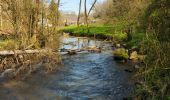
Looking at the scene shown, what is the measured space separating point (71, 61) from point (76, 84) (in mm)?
8359

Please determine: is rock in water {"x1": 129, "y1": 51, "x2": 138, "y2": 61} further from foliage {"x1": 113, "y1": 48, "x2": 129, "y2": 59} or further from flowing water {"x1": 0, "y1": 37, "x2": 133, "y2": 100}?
flowing water {"x1": 0, "y1": 37, "x2": 133, "y2": 100}

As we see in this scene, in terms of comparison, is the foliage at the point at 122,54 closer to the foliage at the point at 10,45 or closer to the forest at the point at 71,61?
the forest at the point at 71,61

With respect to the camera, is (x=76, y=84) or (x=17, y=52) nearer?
(x=76, y=84)

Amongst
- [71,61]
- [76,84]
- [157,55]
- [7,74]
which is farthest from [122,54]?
[157,55]

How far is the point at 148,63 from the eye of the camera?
15.1 meters

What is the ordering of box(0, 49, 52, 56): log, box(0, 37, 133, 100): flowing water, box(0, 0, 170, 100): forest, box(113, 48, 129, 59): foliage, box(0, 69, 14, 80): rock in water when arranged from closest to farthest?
box(0, 0, 170, 100): forest, box(0, 37, 133, 100): flowing water, box(0, 69, 14, 80): rock in water, box(0, 49, 52, 56): log, box(113, 48, 129, 59): foliage

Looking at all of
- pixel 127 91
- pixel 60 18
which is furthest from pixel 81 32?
pixel 127 91

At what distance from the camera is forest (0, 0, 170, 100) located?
14.7 m

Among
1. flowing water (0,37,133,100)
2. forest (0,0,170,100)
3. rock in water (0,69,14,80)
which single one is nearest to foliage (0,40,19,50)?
forest (0,0,170,100)

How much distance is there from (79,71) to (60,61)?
→ 3108 mm

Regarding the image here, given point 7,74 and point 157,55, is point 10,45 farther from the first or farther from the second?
point 157,55

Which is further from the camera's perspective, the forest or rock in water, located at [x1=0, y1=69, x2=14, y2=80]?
rock in water, located at [x1=0, y1=69, x2=14, y2=80]

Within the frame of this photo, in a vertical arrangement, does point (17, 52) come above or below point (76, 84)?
above

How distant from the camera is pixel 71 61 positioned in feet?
92.5
